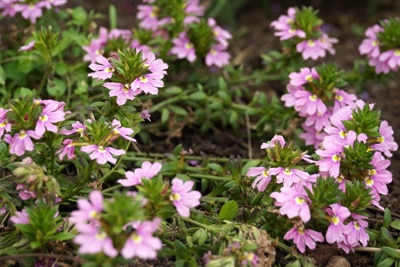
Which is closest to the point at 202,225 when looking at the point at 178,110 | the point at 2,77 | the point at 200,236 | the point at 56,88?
the point at 200,236

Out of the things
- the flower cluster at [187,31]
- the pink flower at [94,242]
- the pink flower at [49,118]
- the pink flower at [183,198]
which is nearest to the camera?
the pink flower at [94,242]

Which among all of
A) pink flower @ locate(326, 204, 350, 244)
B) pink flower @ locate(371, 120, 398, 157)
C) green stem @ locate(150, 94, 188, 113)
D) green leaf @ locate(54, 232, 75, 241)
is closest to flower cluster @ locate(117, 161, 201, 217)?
green leaf @ locate(54, 232, 75, 241)

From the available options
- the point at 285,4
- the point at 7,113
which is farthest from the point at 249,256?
the point at 285,4

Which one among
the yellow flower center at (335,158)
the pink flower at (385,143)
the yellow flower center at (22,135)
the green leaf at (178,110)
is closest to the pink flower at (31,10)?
the green leaf at (178,110)

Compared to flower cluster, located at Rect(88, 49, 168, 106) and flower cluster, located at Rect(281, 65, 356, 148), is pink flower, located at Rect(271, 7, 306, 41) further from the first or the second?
flower cluster, located at Rect(88, 49, 168, 106)

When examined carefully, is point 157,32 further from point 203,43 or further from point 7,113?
point 7,113

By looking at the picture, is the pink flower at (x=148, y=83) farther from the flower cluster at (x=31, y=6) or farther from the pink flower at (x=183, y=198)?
the flower cluster at (x=31, y=6)

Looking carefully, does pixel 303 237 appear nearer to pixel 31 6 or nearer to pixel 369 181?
pixel 369 181
